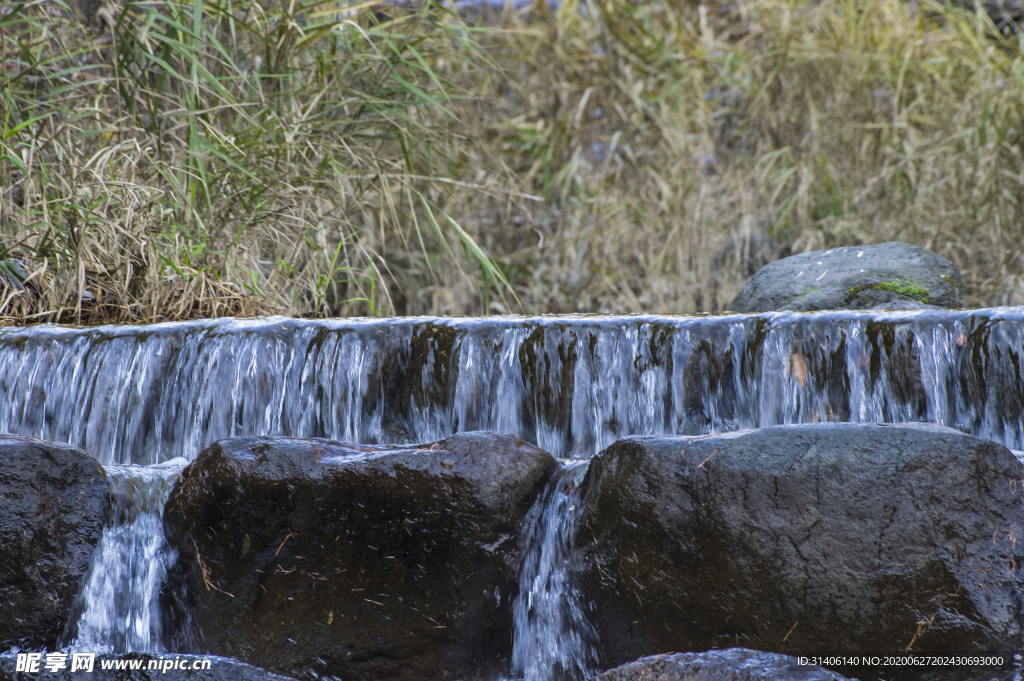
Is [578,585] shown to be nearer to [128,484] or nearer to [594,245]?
[128,484]

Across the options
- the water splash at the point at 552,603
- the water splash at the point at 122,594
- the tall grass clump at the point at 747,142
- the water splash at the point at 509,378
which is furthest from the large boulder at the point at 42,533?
the tall grass clump at the point at 747,142

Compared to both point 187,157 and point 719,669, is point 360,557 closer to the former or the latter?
point 719,669

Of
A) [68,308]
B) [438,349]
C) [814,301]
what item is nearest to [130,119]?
[68,308]

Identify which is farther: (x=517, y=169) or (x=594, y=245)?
(x=517, y=169)

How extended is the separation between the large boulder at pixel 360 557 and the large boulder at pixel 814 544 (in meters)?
0.29

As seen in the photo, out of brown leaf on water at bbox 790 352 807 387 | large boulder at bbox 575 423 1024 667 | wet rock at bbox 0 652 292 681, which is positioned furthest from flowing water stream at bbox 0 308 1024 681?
wet rock at bbox 0 652 292 681

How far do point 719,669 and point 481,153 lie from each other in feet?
17.9

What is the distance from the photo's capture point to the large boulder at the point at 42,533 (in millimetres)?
2381

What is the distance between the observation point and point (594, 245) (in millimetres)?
6570

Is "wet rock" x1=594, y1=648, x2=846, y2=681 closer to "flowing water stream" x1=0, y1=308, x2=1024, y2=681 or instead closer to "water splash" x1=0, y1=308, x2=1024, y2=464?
"flowing water stream" x1=0, y1=308, x2=1024, y2=681

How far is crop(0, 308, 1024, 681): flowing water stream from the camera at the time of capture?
9.26ft

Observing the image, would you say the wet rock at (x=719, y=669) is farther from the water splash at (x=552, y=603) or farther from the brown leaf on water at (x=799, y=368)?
the brown leaf on water at (x=799, y=368)

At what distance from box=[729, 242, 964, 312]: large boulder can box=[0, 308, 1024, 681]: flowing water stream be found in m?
1.36

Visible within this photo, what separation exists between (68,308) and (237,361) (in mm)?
1092
